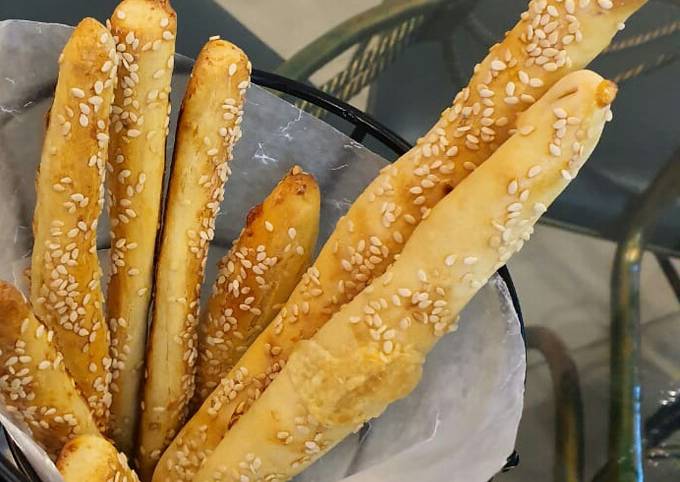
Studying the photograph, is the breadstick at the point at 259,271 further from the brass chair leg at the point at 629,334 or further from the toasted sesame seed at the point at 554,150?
the brass chair leg at the point at 629,334

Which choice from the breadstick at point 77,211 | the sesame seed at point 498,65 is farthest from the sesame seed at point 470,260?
the breadstick at point 77,211

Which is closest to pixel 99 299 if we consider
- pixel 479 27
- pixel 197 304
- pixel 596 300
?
pixel 197 304

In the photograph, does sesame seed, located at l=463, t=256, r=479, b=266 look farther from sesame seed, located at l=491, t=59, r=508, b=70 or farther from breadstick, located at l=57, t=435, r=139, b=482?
breadstick, located at l=57, t=435, r=139, b=482

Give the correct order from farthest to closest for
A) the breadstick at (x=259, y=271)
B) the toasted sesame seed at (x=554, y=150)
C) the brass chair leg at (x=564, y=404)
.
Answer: the brass chair leg at (x=564, y=404), the breadstick at (x=259, y=271), the toasted sesame seed at (x=554, y=150)

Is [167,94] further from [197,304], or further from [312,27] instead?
[312,27]

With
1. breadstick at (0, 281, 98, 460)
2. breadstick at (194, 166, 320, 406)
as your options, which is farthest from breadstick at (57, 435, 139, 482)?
breadstick at (194, 166, 320, 406)

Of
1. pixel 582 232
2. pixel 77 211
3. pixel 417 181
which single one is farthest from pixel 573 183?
pixel 77 211

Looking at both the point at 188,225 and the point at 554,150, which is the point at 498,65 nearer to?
the point at 554,150
